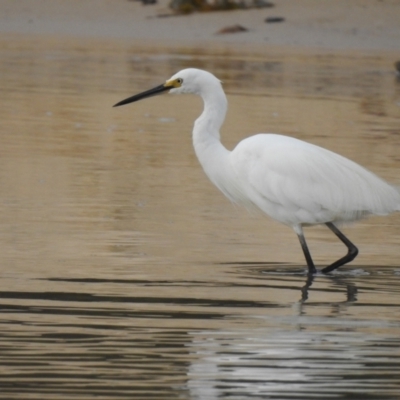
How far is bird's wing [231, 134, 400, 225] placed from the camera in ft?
26.0

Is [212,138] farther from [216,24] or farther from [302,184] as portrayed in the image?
[216,24]

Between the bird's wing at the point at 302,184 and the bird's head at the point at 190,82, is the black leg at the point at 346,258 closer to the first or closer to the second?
the bird's wing at the point at 302,184

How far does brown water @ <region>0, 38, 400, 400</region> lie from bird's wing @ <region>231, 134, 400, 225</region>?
0.38 m

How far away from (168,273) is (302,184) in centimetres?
110

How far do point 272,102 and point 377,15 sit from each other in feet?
58.8

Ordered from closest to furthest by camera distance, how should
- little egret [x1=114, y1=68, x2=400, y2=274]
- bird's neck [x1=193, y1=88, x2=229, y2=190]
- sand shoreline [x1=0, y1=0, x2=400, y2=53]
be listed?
little egret [x1=114, y1=68, x2=400, y2=274] → bird's neck [x1=193, y1=88, x2=229, y2=190] → sand shoreline [x1=0, y1=0, x2=400, y2=53]

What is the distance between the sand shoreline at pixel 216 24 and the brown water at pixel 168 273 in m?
15.0

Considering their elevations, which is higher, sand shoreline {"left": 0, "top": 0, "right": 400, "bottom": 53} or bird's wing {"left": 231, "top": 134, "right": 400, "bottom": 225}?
bird's wing {"left": 231, "top": 134, "right": 400, "bottom": 225}

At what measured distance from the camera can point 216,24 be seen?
113ft

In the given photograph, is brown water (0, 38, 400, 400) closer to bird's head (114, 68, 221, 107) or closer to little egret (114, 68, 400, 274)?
little egret (114, 68, 400, 274)

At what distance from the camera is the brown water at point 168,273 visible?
16.8 feet

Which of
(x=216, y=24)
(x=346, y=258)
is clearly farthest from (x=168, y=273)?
(x=216, y=24)

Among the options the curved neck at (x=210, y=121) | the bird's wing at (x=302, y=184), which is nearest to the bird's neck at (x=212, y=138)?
the curved neck at (x=210, y=121)

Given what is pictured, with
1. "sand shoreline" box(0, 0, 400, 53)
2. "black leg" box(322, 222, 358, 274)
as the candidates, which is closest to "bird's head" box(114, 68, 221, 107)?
"black leg" box(322, 222, 358, 274)
